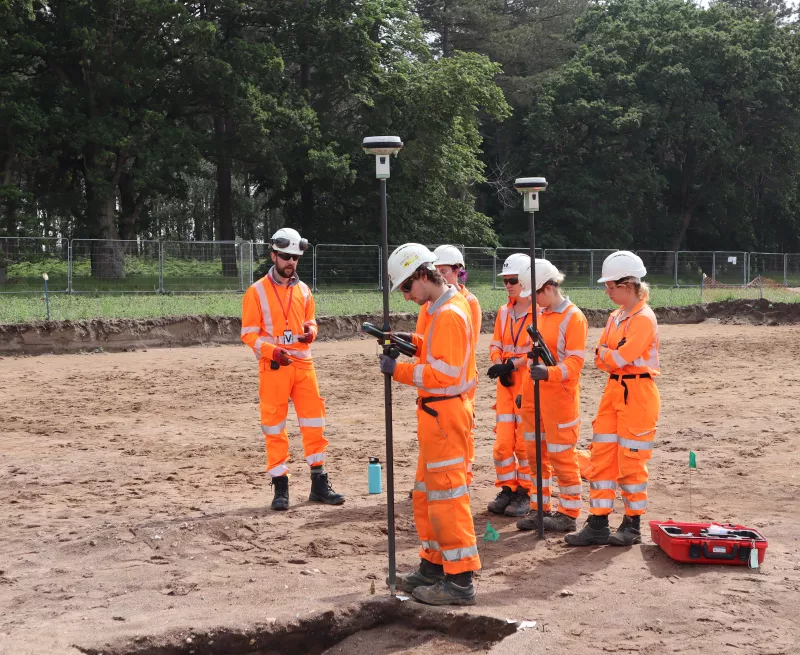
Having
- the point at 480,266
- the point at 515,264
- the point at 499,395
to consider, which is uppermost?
the point at 480,266

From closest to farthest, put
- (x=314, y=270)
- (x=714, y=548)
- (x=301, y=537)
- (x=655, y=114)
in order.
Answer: (x=714, y=548)
(x=301, y=537)
(x=314, y=270)
(x=655, y=114)

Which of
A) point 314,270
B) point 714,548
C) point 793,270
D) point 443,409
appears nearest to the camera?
point 443,409

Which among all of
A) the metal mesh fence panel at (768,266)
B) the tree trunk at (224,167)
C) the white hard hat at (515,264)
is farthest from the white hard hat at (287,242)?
the metal mesh fence panel at (768,266)

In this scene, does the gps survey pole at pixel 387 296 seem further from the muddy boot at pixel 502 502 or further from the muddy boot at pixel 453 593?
the muddy boot at pixel 502 502

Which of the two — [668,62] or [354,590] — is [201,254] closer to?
[354,590]

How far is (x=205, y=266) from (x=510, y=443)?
60.8 ft

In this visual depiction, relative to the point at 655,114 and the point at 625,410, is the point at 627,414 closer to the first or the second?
the point at 625,410

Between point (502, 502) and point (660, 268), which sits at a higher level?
point (660, 268)

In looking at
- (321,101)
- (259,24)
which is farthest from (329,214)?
(259,24)

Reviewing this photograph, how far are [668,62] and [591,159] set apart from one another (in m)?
6.80

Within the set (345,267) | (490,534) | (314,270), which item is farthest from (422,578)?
(345,267)

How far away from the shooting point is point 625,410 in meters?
6.76

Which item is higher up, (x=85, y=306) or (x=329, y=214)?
(x=329, y=214)

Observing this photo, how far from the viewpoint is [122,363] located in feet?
60.4
